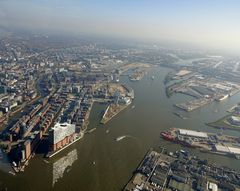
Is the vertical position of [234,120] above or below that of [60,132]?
below

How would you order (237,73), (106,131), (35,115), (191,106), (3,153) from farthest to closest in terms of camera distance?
1. (237,73)
2. (191,106)
3. (35,115)
4. (106,131)
5. (3,153)

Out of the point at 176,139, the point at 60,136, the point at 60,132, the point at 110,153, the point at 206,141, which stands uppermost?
the point at 60,132

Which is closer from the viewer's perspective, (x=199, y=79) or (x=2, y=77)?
(x=2, y=77)

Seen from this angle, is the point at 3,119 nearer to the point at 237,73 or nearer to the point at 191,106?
the point at 191,106

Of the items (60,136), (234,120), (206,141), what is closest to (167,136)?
(206,141)

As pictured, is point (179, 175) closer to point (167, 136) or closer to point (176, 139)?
point (176, 139)

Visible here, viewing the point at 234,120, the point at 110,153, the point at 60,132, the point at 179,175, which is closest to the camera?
the point at 179,175

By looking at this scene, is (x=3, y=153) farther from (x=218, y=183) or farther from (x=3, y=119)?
(x=218, y=183)

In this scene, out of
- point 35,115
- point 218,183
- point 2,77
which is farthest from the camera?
point 2,77

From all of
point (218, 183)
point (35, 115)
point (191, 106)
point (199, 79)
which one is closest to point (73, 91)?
point (35, 115)
